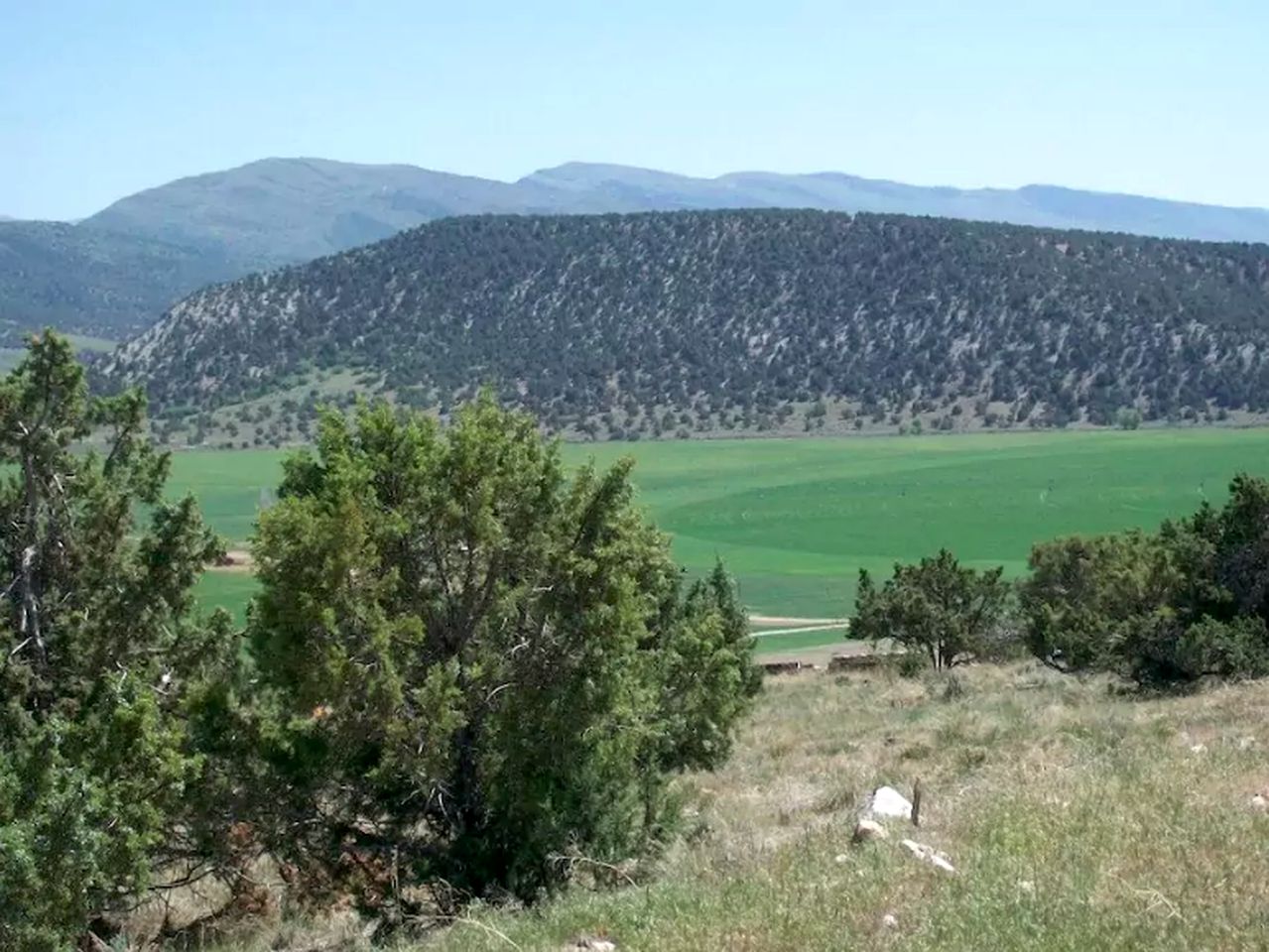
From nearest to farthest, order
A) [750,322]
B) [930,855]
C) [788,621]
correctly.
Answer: [930,855] → [788,621] → [750,322]

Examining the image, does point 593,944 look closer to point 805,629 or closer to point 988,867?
point 988,867

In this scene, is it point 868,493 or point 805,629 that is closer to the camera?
point 805,629

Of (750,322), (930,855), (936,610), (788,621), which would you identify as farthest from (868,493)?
(930,855)

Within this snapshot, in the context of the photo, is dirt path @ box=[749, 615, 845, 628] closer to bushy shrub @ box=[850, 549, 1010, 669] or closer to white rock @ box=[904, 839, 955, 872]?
bushy shrub @ box=[850, 549, 1010, 669]

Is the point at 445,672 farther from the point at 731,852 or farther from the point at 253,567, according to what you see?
the point at 731,852

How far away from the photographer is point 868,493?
95.6 meters

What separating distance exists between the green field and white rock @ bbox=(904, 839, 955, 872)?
136 ft

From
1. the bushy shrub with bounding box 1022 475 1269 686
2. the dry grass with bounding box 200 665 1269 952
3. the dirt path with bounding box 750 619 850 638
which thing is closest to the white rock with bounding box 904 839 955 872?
the dry grass with bounding box 200 665 1269 952

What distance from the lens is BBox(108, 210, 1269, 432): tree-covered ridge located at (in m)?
145

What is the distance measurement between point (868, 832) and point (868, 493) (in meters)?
86.1

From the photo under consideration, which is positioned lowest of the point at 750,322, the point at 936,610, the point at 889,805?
the point at 936,610

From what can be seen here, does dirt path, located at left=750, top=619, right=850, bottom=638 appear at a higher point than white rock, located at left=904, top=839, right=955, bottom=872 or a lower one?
lower

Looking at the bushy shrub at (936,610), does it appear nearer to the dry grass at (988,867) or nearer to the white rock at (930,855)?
the dry grass at (988,867)

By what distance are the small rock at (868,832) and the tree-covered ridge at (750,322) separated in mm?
132308
